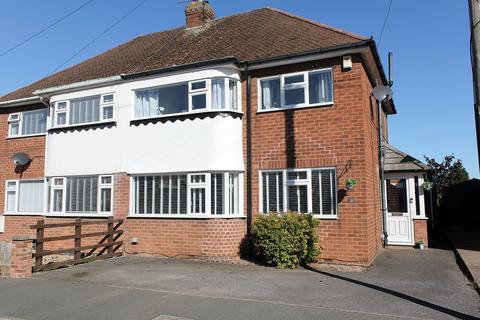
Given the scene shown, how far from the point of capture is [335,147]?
10688 millimetres

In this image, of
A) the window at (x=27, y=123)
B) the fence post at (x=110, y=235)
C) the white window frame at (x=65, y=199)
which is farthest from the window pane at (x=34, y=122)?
the fence post at (x=110, y=235)

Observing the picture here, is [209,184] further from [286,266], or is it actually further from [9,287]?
[9,287]

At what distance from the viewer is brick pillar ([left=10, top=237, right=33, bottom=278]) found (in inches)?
354

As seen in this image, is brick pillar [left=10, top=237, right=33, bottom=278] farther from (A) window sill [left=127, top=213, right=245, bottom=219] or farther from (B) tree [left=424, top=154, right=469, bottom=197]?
(B) tree [left=424, top=154, right=469, bottom=197]

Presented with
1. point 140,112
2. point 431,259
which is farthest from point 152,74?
point 431,259

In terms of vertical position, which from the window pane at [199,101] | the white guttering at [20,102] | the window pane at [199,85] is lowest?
the window pane at [199,101]

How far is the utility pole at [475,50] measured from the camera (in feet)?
17.0

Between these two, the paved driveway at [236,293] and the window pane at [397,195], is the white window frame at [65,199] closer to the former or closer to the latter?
the paved driveway at [236,293]

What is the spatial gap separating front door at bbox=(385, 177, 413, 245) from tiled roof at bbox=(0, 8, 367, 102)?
5.40 m

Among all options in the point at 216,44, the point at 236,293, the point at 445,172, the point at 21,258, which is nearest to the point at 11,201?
the point at 21,258

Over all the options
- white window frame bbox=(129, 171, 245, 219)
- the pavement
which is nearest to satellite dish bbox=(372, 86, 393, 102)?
white window frame bbox=(129, 171, 245, 219)

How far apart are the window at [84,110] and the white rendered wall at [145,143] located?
0.21m

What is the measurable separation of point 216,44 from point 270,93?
303 cm

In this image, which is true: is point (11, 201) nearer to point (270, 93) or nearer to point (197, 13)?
point (197, 13)
